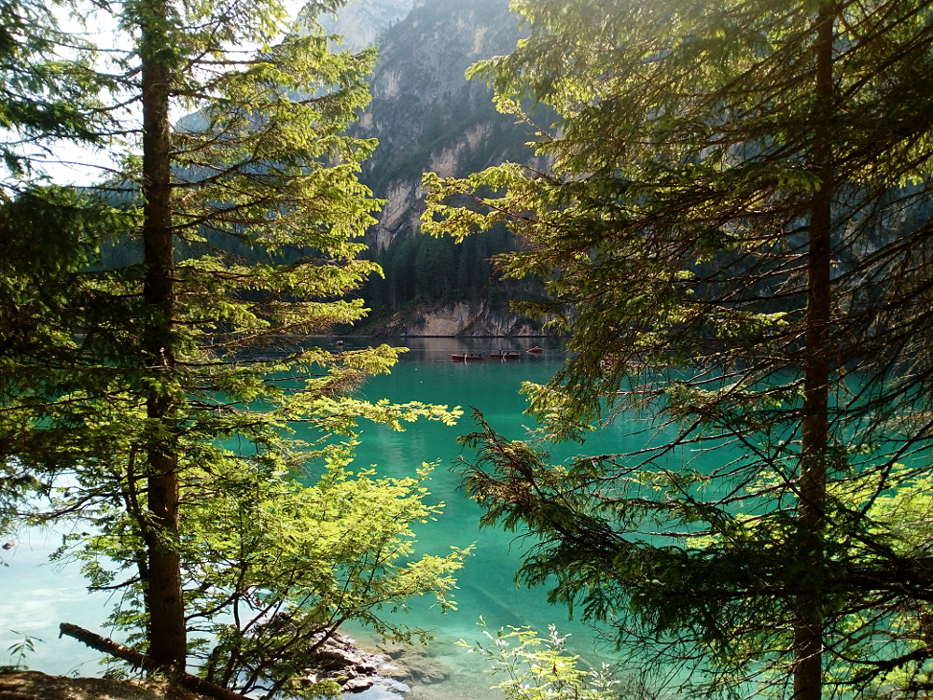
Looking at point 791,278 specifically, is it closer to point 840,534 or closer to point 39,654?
point 840,534

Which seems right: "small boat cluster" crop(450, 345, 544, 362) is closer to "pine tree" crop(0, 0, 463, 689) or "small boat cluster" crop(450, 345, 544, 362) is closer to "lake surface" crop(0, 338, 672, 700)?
"lake surface" crop(0, 338, 672, 700)

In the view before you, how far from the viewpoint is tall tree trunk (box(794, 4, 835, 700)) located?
253 centimetres

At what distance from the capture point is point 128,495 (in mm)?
4457

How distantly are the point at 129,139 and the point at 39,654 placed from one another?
28.4ft

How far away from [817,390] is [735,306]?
1047mm

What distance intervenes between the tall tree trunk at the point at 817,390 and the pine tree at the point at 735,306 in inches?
0.6

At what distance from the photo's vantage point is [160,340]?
12.7ft

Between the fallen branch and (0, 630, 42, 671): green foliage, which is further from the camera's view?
the fallen branch

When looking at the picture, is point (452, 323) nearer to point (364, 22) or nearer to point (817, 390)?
point (817, 390)

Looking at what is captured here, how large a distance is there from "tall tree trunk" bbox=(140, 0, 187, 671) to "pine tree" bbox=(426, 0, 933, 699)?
2.20 meters

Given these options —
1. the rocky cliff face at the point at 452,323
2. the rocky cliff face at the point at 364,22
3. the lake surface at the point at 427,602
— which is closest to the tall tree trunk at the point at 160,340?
the lake surface at the point at 427,602

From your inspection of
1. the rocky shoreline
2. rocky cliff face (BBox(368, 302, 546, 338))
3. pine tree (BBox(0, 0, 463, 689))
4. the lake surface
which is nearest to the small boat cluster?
the lake surface

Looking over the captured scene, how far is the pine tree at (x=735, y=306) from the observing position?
2.54 metres

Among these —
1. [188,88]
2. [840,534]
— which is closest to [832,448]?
[840,534]
